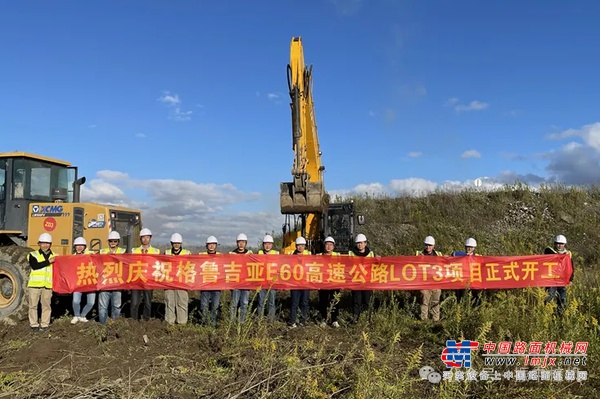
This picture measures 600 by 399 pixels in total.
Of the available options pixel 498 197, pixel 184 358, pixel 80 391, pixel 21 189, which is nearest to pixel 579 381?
pixel 184 358

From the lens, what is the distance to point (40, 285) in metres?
8.35

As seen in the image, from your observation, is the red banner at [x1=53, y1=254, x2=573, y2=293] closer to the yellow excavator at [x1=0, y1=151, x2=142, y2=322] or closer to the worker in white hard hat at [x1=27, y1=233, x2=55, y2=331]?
the worker in white hard hat at [x1=27, y1=233, x2=55, y2=331]

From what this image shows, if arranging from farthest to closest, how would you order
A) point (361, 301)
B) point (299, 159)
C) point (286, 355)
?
point (299, 159) → point (361, 301) → point (286, 355)

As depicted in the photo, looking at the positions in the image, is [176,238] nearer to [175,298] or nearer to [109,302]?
[175,298]

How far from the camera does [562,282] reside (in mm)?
8516

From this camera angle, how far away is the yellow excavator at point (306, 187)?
10195mm

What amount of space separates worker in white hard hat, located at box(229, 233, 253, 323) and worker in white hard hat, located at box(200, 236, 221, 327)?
321 mm

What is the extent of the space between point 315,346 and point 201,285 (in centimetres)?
270

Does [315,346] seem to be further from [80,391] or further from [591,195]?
[591,195]

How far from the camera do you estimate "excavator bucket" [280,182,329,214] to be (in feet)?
33.6

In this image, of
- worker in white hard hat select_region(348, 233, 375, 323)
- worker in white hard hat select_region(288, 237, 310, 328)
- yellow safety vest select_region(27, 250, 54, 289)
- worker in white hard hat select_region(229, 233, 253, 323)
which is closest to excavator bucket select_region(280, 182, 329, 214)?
worker in white hard hat select_region(229, 233, 253, 323)

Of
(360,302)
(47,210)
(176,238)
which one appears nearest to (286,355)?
(360,302)

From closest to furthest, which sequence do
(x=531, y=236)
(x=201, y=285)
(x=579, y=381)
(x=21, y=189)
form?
(x=579, y=381)
(x=201, y=285)
(x=21, y=189)
(x=531, y=236)

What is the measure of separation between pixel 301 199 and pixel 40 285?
5.12 meters
